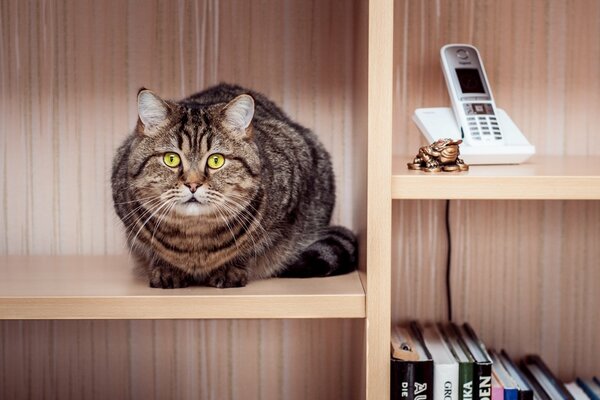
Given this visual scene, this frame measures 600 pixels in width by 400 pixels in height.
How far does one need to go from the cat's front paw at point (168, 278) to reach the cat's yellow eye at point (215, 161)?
7.1 inches

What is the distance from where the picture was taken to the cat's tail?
1160mm

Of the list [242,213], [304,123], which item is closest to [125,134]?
[304,123]

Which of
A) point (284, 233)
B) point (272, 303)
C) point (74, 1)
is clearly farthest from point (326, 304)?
point (74, 1)

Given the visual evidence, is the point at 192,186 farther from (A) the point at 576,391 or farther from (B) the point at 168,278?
(A) the point at 576,391

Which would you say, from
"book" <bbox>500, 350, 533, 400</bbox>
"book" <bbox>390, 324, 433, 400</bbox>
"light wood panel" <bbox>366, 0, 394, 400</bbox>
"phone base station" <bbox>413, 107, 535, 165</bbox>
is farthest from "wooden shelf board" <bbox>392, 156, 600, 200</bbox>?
"book" <bbox>500, 350, 533, 400</bbox>

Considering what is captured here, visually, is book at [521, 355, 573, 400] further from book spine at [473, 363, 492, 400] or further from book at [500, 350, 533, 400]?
book spine at [473, 363, 492, 400]

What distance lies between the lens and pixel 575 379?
4.87 feet

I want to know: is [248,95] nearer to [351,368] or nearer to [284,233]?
[284,233]

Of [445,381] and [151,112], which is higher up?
[151,112]

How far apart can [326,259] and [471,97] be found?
1.29ft

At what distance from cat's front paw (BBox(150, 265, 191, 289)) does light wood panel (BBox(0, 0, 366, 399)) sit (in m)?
0.36

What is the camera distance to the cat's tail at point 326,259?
1160 millimetres

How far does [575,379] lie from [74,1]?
1.33 meters

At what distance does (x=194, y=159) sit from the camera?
3.37 ft
